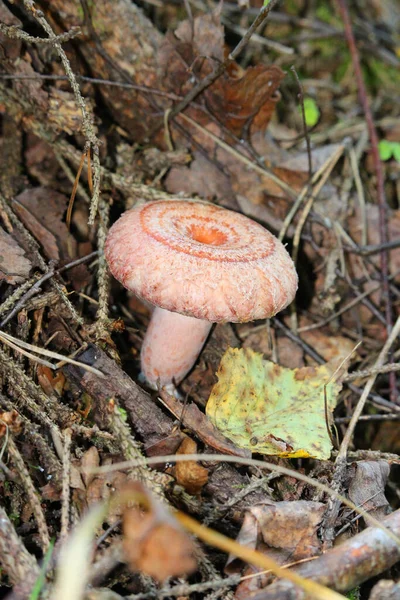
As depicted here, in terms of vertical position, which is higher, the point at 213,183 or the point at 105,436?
the point at 213,183

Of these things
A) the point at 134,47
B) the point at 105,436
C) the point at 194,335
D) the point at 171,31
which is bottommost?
the point at 105,436

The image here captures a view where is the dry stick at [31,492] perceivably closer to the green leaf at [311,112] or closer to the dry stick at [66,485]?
the dry stick at [66,485]

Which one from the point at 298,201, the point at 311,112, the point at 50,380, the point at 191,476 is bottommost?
the point at 50,380

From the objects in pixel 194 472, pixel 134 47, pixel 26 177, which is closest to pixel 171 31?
pixel 134 47

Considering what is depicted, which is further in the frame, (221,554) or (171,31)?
(171,31)

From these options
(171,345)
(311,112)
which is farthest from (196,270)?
(311,112)

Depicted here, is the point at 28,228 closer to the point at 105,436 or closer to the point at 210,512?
the point at 105,436

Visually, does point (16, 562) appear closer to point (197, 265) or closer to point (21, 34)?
point (197, 265)
